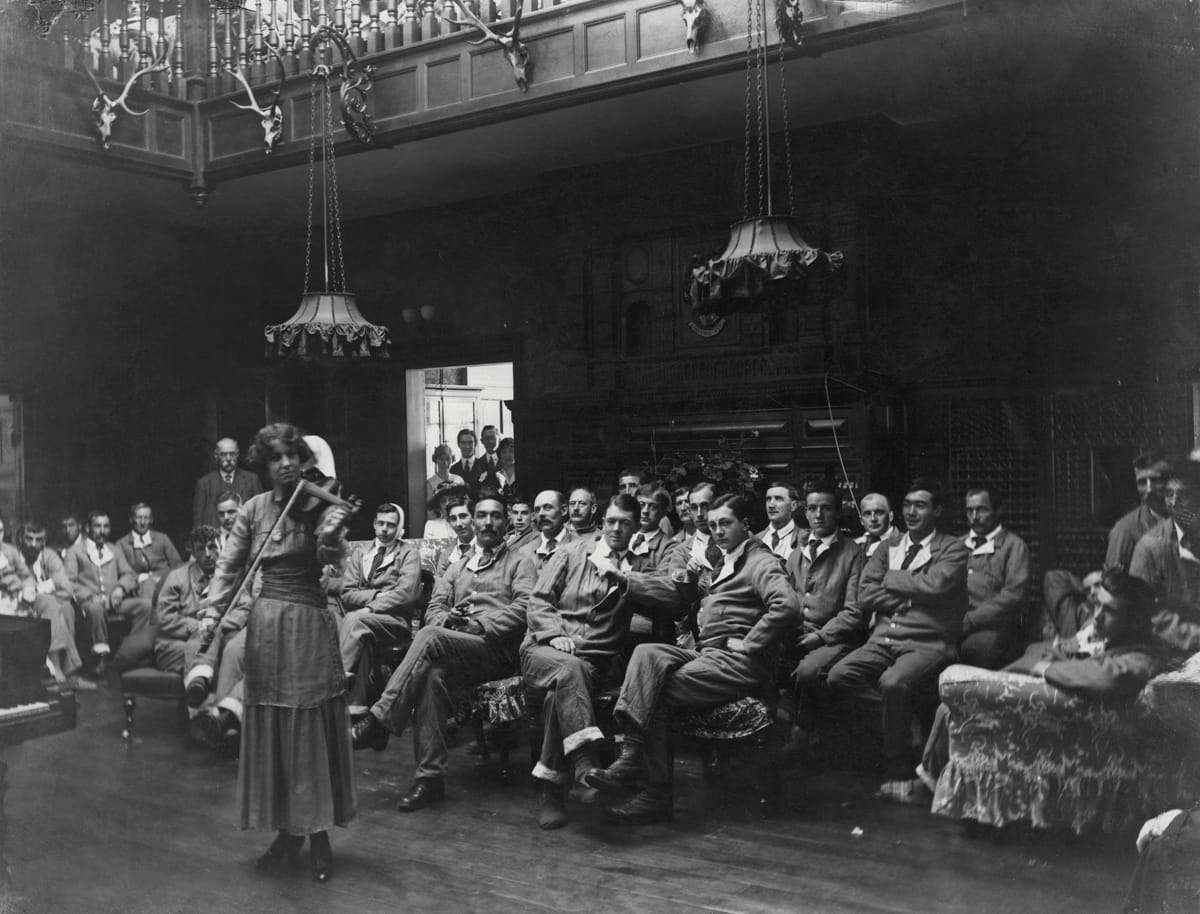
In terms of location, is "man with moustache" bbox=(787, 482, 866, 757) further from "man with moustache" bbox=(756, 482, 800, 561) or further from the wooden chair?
the wooden chair

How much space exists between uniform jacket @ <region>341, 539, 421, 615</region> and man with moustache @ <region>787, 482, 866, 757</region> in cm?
217

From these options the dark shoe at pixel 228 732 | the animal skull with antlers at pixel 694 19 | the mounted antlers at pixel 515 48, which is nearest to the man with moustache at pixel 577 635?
the dark shoe at pixel 228 732

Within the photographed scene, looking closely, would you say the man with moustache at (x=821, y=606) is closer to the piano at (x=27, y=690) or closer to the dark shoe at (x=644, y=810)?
the dark shoe at (x=644, y=810)

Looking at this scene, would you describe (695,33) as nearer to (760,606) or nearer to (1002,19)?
(1002,19)

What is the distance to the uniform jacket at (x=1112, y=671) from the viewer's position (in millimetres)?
3631

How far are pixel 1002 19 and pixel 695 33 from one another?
1.69m

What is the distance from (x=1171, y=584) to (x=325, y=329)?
194 inches

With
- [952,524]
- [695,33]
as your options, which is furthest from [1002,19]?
[952,524]

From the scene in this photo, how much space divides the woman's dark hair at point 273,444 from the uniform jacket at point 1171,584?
319 cm

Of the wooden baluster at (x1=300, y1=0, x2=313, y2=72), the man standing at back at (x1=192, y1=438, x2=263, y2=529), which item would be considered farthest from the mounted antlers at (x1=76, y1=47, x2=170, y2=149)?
the man standing at back at (x1=192, y1=438, x2=263, y2=529)

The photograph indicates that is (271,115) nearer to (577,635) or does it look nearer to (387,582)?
(387,582)

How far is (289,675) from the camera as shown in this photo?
12.4ft

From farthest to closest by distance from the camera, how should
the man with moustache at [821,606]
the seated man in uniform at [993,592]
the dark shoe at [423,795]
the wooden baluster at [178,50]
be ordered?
the wooden baluster at [178,50] < the man with moustache at [821,606] < the seated man in uniform at [993,592] < the dark shoe at [423,795]

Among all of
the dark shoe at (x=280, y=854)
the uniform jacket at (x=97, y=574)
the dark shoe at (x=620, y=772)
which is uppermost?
the uniform jacket at (x=97, y=574)
